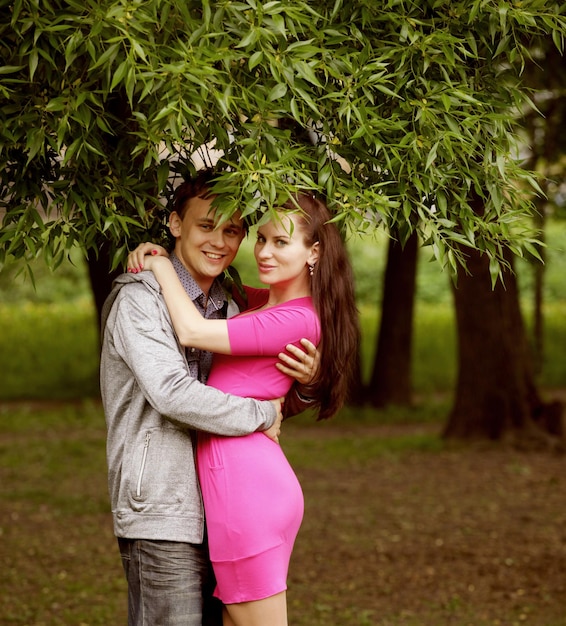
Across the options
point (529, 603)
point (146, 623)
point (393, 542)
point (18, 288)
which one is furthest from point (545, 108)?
point (18, 288)

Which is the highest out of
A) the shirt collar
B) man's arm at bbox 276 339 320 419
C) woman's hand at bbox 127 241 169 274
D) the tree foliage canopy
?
the tree foliage canopy

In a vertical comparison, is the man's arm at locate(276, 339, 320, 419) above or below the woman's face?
below

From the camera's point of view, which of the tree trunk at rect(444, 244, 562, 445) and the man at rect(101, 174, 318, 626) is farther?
Answer: the tree trunk at rect(444, 244, 562, 445)

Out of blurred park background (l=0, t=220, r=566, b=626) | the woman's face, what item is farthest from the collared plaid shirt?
blurred park background (l=0, t=220, r=566, b=626)

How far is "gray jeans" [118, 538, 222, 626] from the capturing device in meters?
3.18

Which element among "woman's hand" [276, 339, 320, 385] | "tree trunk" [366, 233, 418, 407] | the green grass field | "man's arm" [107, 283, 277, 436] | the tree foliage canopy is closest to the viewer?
the tree foliage canopy

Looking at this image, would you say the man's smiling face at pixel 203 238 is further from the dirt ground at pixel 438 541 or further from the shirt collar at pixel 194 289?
the dirt ground at pixel 438 541

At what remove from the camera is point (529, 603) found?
252 inches

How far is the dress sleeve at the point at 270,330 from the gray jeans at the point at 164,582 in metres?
0.70

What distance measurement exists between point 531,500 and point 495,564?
7.08 ft

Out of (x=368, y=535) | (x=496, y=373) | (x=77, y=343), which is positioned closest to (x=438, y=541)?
(x=368, y=535)

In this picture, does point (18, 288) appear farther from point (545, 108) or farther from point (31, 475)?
point (545, 108)

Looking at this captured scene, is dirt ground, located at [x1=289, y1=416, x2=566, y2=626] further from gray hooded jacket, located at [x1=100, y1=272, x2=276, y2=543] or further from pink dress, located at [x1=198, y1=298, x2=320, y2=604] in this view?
gray hooded jacket, located at [x1=100, y1=272, x2=276, y2=543]

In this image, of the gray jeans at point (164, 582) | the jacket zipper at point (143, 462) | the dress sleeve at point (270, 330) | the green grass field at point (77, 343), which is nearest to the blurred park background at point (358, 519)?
the green grass field at point (77, 343)
